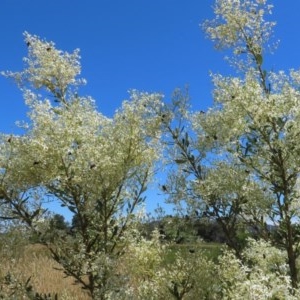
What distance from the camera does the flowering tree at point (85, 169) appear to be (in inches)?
149

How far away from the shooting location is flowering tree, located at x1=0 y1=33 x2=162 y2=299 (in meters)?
3.79

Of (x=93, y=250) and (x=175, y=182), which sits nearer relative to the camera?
(x=93, y=250)

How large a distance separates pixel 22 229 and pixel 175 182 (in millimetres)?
1406

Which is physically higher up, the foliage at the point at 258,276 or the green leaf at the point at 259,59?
the green leaf at the point at 259,59

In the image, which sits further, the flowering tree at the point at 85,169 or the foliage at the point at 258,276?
the flowering tree at the point at 85,169

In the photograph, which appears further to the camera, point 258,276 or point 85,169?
point 85,169

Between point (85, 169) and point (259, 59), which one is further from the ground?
point (259, 59)

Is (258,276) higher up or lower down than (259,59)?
lower down

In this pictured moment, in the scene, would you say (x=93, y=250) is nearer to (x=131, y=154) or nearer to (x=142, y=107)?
(x=131, y=154)

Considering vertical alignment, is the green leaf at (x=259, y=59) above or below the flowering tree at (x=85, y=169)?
above

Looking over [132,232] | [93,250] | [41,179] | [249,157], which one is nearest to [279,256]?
[249,157]

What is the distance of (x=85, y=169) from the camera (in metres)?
3.82

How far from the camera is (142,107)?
13.7ft

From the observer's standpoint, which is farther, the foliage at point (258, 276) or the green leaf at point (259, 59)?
the green leaf at point (259, 59)
